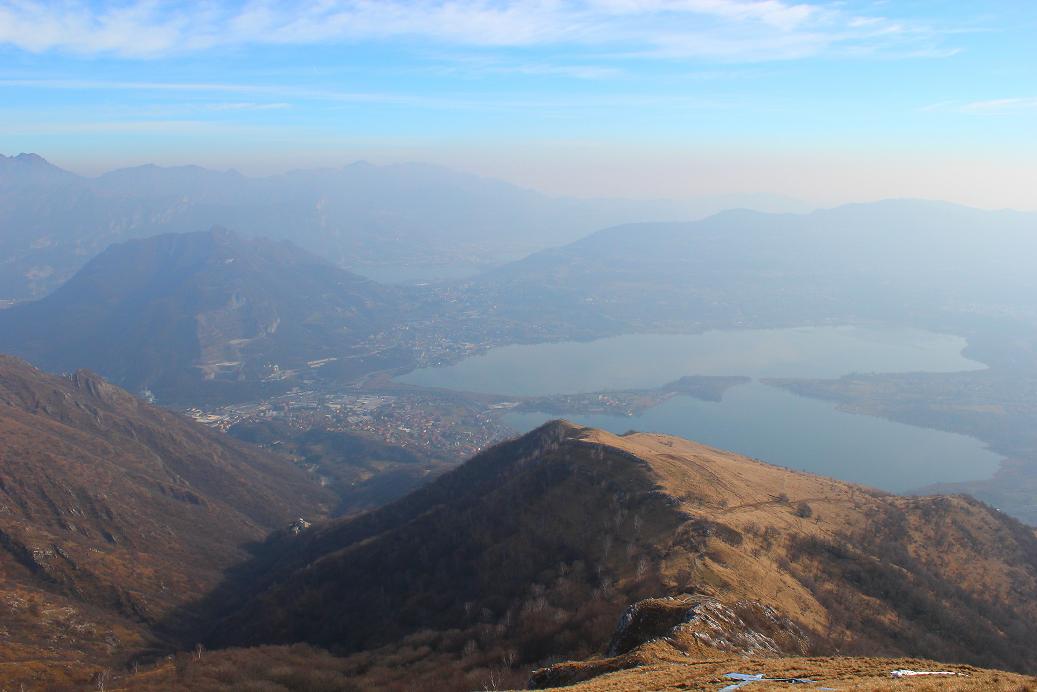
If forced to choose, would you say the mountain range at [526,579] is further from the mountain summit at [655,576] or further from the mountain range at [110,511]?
the mountain range at [110,511]

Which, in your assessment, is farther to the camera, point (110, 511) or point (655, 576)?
point (110, 511)

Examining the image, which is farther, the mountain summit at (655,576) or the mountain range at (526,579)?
the mountain range at (526,579)

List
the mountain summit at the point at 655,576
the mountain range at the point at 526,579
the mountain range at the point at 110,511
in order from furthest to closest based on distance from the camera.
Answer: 1. the mountain range at the point at 110,511
2. the mountain range at the point at 526,579
3. the mountain summit at the point at 655,576

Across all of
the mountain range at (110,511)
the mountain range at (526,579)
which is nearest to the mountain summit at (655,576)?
the mountain range at (526,579)

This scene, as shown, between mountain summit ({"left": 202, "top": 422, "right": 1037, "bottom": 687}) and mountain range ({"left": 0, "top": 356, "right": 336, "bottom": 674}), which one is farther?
mountain range ({"left": 0, "top": 356, "right": 336, "bottom": 674})

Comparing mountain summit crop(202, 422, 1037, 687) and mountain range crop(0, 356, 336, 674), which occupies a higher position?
mountain summit crop(202, 422, 1037, 687)

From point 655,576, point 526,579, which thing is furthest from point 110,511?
point 655,576

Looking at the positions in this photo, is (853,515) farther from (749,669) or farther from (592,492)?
(749,669)

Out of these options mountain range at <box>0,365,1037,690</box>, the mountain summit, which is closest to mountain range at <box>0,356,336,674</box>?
mountain range at <box>0,365,1037,690</box>

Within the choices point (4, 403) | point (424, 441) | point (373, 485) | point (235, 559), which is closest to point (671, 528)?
point (235, 559)

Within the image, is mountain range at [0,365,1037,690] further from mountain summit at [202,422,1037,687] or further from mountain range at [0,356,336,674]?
mountain range at [0,356,336,674]

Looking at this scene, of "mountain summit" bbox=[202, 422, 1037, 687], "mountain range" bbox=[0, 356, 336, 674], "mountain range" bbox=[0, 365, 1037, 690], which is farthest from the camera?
"mountain range" bbox=[0, 356, 336, 674]

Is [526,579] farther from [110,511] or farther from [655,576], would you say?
[110,511]
